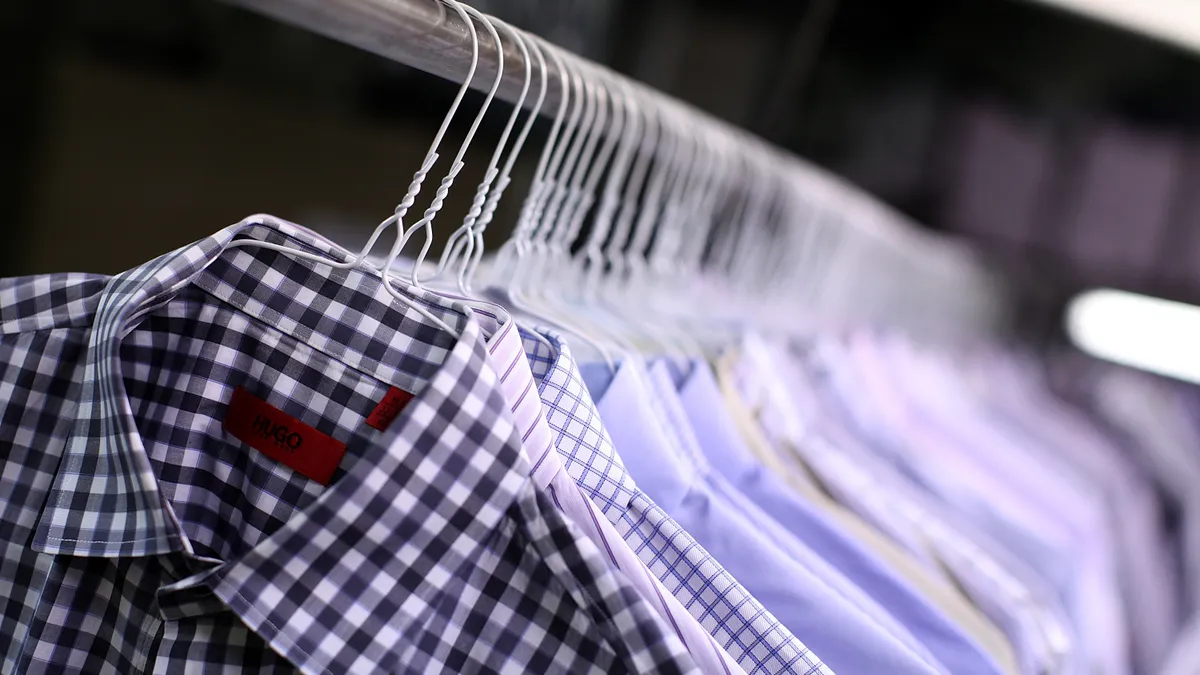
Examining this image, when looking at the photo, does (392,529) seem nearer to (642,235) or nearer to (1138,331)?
(642,235)

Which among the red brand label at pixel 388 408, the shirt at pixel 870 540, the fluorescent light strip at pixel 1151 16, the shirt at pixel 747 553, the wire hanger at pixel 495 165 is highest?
the fluorescent light strip at pixel 1151 16

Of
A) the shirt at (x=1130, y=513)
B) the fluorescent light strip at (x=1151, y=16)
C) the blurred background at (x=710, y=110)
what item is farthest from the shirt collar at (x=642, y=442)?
the fluorescent light strip at (x=1151, y=16)

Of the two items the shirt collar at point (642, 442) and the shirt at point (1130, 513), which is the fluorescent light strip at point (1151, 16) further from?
the shirt collar at point (642, 442)

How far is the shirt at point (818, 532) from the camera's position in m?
0.59

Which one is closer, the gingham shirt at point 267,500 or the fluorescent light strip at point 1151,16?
the gingham shirt at point 267,500

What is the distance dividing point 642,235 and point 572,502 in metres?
0.41

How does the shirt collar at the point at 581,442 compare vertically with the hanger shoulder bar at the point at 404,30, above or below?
below

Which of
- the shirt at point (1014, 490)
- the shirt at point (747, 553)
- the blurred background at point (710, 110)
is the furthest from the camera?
the blurred background at point (710, 110)

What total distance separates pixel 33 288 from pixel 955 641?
1.83 ft

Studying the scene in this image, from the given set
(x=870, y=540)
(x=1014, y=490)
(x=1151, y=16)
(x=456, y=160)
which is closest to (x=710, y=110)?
(x=1014, y=490)

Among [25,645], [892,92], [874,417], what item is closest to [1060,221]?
[892,92]

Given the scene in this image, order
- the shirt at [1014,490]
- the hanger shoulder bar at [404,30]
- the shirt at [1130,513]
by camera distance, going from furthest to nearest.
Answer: the shirt at [1130,513]
the shirt at [1014,490]
the hanger shoulder bar at [404,30]

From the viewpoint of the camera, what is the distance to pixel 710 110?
1.64 m

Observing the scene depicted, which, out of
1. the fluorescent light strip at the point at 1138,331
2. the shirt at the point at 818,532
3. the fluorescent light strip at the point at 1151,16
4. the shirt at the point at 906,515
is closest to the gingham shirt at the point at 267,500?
the shirt at the point at 818,532
